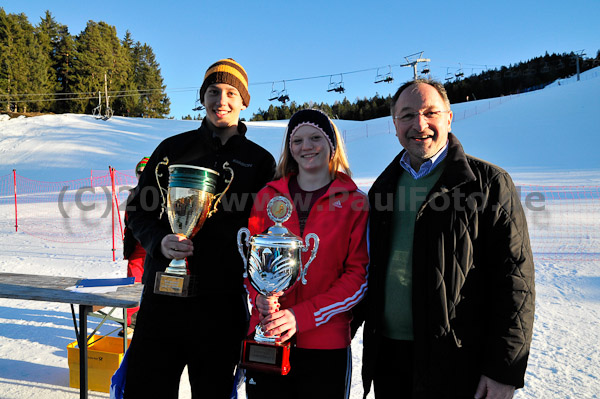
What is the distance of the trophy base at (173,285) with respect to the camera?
1877mm

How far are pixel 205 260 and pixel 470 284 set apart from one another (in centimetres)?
131

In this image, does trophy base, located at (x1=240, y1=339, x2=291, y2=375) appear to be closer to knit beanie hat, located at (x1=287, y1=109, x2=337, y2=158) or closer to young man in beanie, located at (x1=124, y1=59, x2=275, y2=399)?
young man in beanie, located at (x1=124, y1=59, x2=275, y2=399)

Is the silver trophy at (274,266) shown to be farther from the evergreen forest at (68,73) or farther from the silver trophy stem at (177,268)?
the evergreen forest at (68,73)

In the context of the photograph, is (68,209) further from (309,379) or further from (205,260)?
(309,379)

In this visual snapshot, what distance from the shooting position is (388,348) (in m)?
1.95

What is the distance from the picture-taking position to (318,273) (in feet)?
6.30

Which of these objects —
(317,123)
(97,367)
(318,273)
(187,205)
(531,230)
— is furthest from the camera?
(531,230)

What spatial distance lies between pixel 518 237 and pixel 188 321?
Result: 5.28ft

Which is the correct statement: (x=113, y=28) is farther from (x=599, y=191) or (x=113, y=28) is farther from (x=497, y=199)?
(x=497, y=199)

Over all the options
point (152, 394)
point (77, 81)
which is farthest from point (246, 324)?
point (77, 81)

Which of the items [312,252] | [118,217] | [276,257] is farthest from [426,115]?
[118,217]

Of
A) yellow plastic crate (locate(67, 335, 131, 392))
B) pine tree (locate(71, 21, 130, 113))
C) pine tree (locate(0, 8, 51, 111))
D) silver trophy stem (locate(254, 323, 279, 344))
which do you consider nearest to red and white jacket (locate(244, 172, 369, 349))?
silver trophy stem (locate(254, 323, 279, 344))

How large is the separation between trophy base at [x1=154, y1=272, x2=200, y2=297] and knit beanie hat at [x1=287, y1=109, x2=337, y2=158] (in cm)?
92

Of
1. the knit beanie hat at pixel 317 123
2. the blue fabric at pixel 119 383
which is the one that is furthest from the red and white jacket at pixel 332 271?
the blue fabric at pixel 119 383
